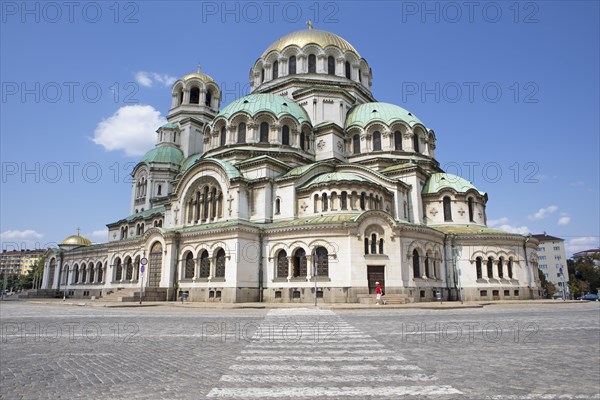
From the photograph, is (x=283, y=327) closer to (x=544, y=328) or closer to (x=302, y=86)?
(x=544, y=328)

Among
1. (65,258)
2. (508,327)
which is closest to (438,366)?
(508,327)

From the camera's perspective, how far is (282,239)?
34.0 m

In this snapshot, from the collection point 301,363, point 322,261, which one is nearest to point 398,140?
point 322,261

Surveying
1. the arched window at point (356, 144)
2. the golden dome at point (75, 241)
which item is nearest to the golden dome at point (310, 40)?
the arched window at point (356, 144)

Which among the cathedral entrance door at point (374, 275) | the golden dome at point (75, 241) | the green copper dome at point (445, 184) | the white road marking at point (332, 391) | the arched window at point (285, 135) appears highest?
the arched window at point (285, 135)

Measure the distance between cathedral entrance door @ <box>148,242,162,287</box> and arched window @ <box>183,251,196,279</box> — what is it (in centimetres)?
264

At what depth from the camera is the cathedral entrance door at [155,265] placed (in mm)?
37594

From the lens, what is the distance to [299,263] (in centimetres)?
3362

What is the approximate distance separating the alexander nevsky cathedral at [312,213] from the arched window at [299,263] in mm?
110

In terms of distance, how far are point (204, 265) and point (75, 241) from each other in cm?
3412

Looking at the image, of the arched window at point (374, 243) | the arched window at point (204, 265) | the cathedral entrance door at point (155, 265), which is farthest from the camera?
the cathedral entrance door at point (155, 265)

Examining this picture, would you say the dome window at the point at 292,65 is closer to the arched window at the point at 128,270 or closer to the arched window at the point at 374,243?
the arched window at the point at 374,243

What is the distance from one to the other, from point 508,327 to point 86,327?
15.6 meters

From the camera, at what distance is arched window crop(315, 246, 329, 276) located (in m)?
32.3
